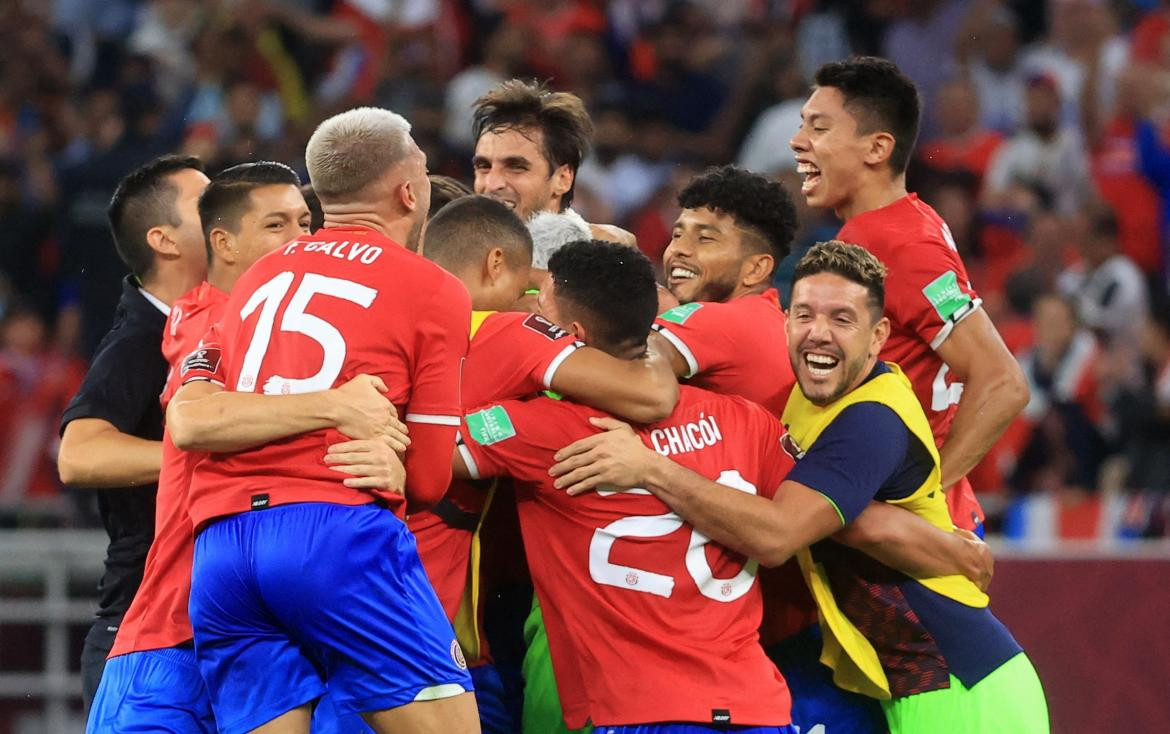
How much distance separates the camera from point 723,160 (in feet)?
41.5

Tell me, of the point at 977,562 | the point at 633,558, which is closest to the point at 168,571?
the point at 633,558

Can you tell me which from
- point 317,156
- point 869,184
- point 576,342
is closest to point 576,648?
point 576,342

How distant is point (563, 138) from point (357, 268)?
224 cm

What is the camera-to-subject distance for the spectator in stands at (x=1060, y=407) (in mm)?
10344

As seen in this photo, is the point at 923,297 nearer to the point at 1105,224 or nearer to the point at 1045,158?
the point at 1105,224

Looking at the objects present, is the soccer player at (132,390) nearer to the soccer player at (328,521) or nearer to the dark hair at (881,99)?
the soccer player at (328,521)

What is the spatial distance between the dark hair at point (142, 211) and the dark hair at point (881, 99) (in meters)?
2.40

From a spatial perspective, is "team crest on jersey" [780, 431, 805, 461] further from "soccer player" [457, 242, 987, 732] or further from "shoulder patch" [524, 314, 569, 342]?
"shoulder patch" [524, 314, 569, 342]

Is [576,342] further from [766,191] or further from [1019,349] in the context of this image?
[1019,349]

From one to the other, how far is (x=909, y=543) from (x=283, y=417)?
196cm

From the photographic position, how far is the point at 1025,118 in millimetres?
12477

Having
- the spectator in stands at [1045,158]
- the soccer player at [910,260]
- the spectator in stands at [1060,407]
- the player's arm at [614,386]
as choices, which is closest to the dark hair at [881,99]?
the soccer player at [910,260]

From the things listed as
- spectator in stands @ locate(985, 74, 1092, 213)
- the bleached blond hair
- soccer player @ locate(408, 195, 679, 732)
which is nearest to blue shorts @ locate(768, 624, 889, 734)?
soccer player @ locate(408, 195, 679, 732)

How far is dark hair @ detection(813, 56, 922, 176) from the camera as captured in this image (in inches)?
237
